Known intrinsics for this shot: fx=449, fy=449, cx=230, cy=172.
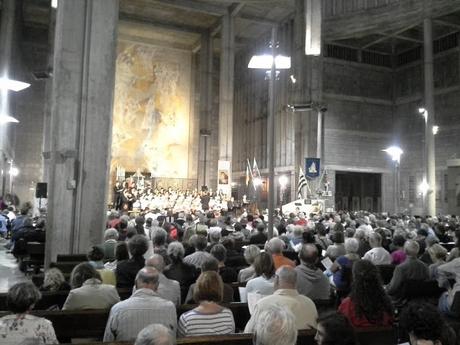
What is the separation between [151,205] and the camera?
74.5 ft

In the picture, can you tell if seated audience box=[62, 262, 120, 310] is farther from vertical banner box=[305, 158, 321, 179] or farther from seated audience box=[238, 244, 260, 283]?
vertical banner box=[305, 158, 321, 179]

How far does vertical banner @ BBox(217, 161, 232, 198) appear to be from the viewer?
82.5 ft

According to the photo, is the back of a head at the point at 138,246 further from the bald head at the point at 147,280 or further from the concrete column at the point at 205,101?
the concrete column at the point at 205,101

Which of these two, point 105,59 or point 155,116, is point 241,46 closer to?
point 155,116

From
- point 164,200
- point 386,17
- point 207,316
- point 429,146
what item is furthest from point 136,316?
point 386,17

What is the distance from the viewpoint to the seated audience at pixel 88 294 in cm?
392

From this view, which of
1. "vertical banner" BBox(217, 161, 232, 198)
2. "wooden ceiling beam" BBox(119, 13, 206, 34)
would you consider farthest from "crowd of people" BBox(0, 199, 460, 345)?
"wooden ceiling beam" BBox(119, 13, 206, 34)

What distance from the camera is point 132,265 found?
521 cm

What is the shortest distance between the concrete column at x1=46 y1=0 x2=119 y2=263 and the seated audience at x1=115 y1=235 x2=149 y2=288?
4.76 metres

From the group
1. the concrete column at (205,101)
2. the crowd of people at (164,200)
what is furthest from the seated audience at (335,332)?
the concrete column at (205,101)

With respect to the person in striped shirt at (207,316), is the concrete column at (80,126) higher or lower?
higher

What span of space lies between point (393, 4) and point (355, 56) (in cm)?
665

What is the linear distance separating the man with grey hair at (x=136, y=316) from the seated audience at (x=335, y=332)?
4.84ft

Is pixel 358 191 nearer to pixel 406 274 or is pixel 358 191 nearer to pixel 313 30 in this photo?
pixel 313 30
